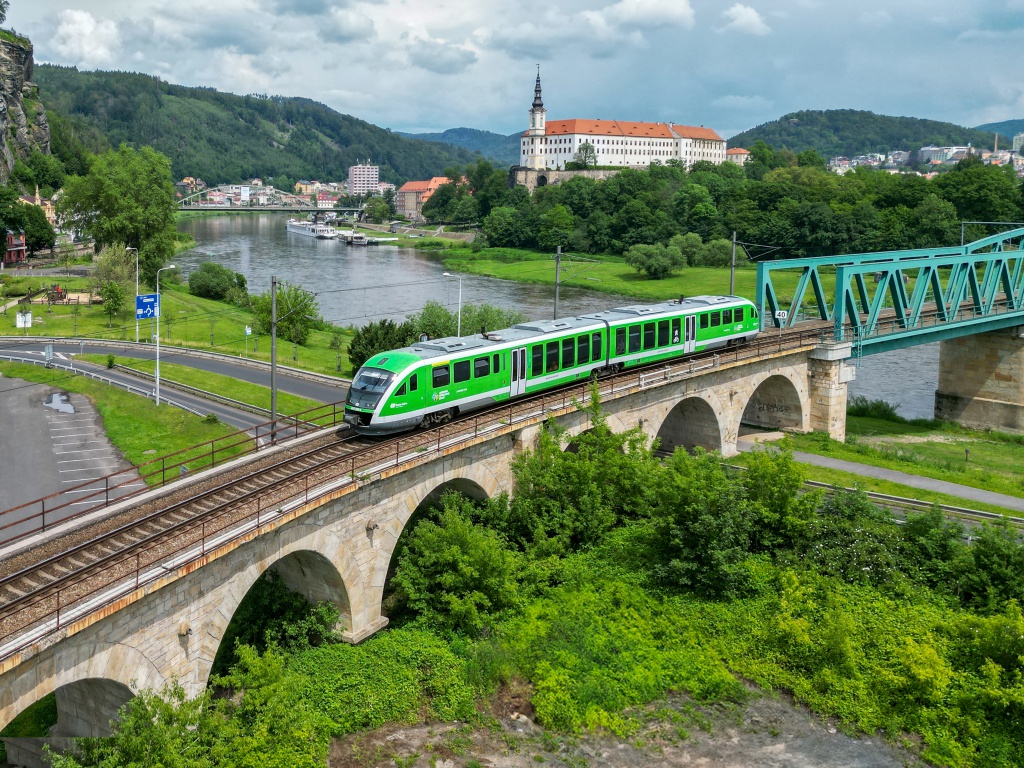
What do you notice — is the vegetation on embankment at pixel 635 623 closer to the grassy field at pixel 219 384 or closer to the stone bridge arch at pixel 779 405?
the stone bridge arch at pixel 779 405

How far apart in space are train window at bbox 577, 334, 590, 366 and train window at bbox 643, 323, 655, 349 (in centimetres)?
378

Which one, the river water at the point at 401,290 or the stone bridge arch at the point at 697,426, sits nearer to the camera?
the stone bridge arch at the point at 697,426

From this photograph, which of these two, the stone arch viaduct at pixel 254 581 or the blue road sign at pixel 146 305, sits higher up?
the blue road sign at pixel 146 305

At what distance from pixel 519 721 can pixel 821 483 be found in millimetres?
19450

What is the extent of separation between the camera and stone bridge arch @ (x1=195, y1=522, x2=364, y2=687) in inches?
765

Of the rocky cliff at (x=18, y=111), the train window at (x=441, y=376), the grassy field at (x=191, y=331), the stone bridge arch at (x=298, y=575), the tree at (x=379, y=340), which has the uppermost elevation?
the rocky cliff at (x=18, y=111)

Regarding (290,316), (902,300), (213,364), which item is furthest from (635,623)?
(290,316)

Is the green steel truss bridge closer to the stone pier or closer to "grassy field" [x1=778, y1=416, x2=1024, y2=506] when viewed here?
the stone pier

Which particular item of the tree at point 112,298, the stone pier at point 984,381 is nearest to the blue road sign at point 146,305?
the tree at point 112,298

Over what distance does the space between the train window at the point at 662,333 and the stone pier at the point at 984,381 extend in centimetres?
3091

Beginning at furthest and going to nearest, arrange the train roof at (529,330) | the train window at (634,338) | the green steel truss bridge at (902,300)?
the green steel truss bridge at (902,300) < the train window at (634,338) < the train roof at (529,330)

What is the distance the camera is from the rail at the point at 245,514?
1656 cm

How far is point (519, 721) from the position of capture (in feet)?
70.7

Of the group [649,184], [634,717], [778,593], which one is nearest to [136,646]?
[634,717]
